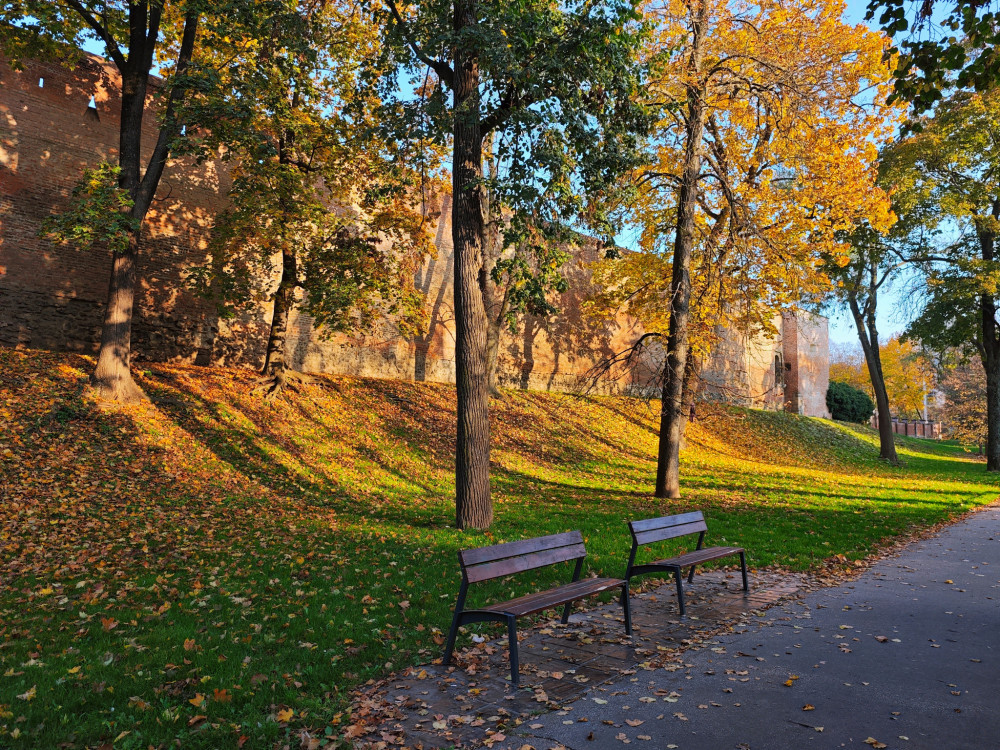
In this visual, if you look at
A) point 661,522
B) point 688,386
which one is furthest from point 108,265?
point 661,522

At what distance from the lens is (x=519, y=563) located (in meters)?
5.02

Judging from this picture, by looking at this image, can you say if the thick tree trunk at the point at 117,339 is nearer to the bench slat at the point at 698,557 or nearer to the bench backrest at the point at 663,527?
the bench backrest at the point at 663,527

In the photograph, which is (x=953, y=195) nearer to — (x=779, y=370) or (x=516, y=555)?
(x=779, y=370)

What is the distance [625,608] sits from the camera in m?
5.27

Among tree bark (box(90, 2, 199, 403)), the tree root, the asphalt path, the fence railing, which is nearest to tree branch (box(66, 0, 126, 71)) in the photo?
tree bark (box(90, 2, 199, 403))

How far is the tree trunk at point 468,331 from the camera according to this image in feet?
29.6

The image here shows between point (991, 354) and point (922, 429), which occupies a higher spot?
point (991, 354)

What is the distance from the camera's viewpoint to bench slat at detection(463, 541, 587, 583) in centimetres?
462

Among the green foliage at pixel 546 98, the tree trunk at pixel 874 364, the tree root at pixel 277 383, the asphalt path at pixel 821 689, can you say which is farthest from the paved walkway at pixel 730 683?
the tree trunk at pixel 874 364

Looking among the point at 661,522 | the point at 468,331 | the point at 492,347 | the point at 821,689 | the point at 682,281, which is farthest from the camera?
the point at 492,347

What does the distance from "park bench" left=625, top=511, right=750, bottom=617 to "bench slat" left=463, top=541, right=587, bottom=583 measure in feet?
1.73

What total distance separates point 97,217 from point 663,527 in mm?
9889

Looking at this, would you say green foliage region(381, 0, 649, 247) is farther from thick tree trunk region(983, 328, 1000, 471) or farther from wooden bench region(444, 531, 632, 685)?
thick tree trunk region(983, 328, 1000, 471)

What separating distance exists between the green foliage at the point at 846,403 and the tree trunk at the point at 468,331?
34642 millimetres
